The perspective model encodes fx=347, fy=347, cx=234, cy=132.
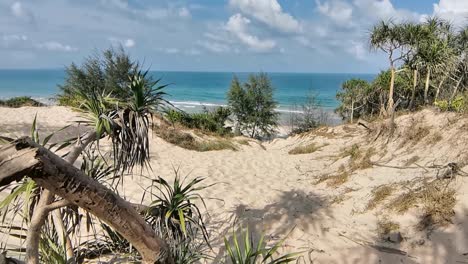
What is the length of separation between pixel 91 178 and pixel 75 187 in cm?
16

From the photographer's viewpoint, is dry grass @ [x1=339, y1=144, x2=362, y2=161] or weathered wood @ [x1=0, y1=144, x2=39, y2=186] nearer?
weathered wood @ [x1=0, y1=144, x2=39, y2=186]

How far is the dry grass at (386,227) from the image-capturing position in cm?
478

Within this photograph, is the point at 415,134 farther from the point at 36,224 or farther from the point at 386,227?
the point at 36,224

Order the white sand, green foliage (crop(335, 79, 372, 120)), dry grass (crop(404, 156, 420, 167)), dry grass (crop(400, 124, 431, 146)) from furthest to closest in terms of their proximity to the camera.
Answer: green foliage (crop(335, 79, 372, 120)) → dry grass (crop(400, 124, 431, 146)) → dry grass (crop(404, 156, 420, 167)) → the white sand

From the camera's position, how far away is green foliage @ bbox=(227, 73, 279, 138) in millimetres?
26828

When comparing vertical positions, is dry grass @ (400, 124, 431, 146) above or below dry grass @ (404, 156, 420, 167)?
above

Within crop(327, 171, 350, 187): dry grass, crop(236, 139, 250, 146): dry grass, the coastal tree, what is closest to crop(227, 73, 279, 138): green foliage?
the coastal tree

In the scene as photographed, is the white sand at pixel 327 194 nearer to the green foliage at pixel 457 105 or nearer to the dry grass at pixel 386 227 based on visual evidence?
the dry grass at pixel 386 227

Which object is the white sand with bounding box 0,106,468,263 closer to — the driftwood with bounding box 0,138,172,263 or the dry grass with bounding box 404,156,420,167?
the dry grass with bounding box 404,156,420,167

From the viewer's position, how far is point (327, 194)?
6.74 meters

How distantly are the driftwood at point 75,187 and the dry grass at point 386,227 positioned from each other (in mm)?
3460

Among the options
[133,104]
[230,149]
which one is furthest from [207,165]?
[133,104]

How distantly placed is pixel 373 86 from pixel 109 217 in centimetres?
2049

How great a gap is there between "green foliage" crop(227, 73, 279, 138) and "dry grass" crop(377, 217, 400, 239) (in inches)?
844
